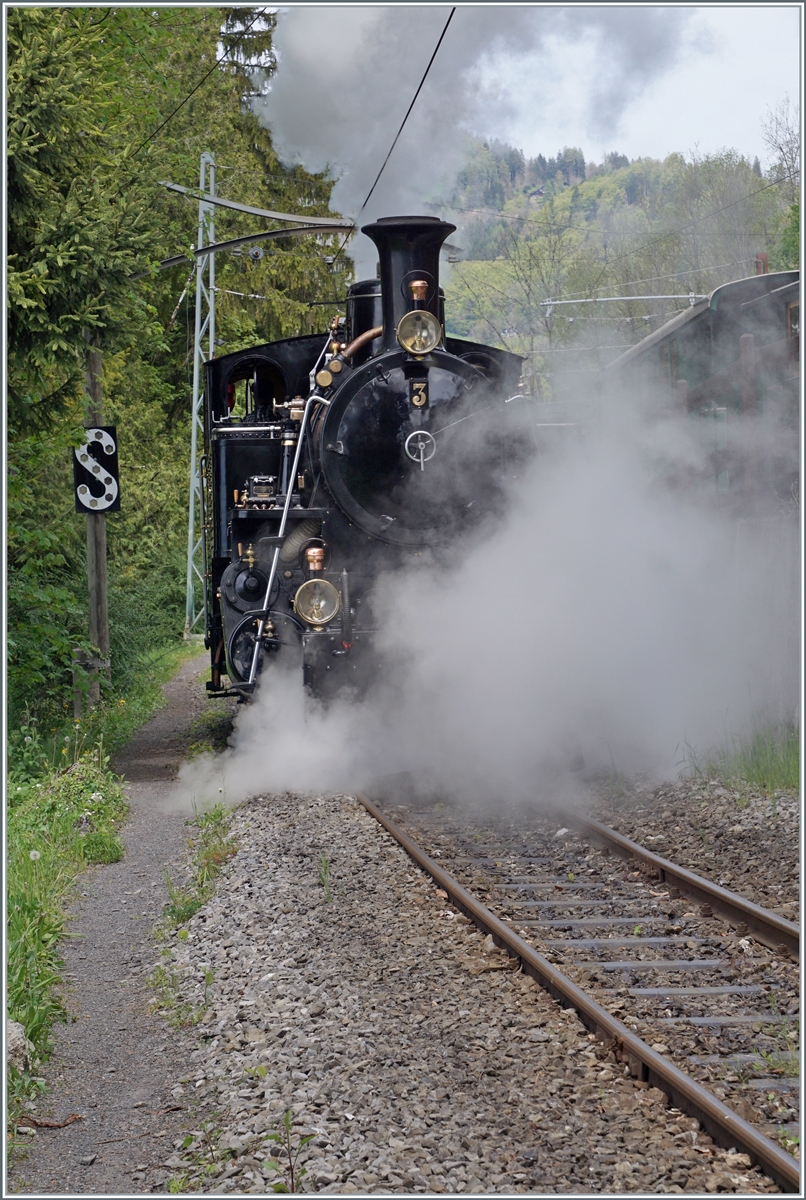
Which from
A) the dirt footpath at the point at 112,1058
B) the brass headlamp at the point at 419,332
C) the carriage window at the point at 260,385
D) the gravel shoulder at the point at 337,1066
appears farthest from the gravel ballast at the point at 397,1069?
the carriage window at the point at 260,385

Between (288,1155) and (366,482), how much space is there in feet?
18.4

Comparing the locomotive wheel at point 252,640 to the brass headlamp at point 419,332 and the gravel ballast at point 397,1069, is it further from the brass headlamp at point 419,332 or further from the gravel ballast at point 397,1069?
the gravel ballast at point 397,1069

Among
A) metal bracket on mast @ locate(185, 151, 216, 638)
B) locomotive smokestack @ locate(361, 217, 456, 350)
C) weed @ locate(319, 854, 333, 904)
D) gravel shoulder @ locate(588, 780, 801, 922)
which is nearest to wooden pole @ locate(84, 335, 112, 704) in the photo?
locomotive smokestack @ locate(361, 217, 456, 350)

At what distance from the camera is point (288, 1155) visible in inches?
118

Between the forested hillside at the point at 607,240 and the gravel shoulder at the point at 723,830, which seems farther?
the forested hillside at the point at 607,240

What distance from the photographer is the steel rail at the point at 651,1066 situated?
2840 millimetres

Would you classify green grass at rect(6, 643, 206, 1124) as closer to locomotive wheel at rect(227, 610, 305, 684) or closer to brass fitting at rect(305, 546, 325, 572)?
locomotive wheel at rect(227, 610, 305, 684)

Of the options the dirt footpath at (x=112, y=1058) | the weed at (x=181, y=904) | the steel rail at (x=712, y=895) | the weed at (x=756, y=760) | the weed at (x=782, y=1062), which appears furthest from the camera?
the weed at (x=756, y=760)

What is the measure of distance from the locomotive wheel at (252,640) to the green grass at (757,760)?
2.87 metres

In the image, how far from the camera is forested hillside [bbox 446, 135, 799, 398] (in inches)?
1076

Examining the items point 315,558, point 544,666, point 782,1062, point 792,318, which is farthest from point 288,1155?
point 792,318

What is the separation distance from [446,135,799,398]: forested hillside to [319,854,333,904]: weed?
766 inches

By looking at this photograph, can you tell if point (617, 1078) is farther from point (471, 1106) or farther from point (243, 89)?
point (243, 89)

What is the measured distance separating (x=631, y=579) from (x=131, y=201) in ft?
14.5
